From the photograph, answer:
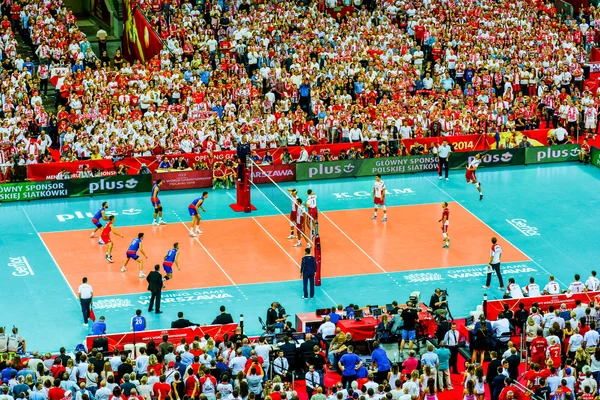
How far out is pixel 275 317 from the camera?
39.1 meters

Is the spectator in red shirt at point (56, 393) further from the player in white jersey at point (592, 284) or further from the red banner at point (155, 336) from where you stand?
the player in white jersey at point (592, 284)

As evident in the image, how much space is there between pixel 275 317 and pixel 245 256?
866 cm

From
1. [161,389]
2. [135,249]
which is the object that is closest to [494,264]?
[135,249]

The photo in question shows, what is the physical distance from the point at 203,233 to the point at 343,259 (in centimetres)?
591

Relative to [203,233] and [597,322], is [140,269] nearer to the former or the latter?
[203,233]

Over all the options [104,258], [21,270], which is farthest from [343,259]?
[21,270]

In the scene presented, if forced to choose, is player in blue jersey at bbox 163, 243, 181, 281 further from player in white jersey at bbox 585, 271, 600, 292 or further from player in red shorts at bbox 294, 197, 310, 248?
player in white jersey at bbox 585, 271, 600, 292

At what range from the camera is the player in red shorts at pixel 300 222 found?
4756 cm

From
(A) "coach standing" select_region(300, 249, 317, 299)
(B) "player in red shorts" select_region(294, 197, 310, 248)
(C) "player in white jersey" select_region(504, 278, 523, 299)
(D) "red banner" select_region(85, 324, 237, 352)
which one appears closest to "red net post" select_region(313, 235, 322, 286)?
(A) "coach standing" select_region(300, 249, 317, 299)

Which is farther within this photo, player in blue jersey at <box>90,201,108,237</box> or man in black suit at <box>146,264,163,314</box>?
player in blue jersey at <box>90,201,108,237</box>

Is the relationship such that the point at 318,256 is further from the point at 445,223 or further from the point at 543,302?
the point at 543,302

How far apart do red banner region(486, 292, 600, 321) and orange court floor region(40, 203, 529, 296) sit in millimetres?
6941

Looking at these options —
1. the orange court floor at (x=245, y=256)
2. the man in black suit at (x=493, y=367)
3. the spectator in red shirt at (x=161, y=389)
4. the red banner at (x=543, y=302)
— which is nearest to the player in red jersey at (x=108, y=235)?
the orange court floor at (x=245, y=256)

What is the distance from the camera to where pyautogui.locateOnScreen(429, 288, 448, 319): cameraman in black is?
38.6 metres
